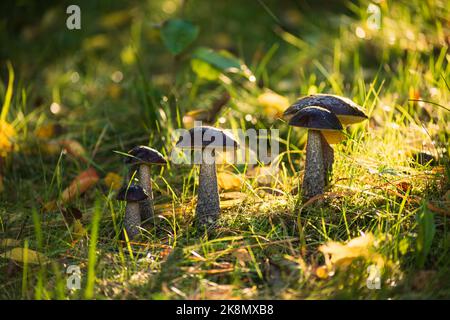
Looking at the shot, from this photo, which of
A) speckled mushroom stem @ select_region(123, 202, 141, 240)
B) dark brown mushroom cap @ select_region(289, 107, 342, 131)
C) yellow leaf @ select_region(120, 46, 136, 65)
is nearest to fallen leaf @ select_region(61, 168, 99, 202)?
speckled mushroom stem @ select_region(123, 202, 141, 240)

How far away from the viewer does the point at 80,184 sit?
324 cm

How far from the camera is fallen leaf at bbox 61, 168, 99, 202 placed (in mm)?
3130

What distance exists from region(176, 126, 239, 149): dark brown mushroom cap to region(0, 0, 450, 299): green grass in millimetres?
417

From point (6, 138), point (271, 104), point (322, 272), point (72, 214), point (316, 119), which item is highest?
point (271, 104)

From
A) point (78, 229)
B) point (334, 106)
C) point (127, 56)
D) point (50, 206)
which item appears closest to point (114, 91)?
point (127, 56)

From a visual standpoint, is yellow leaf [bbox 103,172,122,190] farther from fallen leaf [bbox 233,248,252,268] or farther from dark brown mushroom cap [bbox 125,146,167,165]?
fallen leaf [bbox 233,248,252,268]

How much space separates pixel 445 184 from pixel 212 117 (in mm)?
1752

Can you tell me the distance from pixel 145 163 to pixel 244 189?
0.62m

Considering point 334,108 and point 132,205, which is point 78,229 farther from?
point 334,108

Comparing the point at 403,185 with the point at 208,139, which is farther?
the point at 403,185

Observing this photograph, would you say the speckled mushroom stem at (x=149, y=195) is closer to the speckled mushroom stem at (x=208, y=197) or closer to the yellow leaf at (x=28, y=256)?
A: the speckled mushroom stem at (x=208, y=197)

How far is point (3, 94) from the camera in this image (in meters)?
4.67

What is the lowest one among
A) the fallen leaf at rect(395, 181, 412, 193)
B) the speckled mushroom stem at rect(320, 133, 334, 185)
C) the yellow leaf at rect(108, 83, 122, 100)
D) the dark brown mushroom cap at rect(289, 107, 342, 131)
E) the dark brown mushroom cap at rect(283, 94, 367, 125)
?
the fallen leaf at rect(395, 181, 412, 193)

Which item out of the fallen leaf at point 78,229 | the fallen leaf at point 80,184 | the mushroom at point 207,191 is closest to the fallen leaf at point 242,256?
the mushroom at point 207,191
